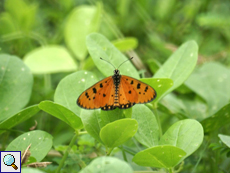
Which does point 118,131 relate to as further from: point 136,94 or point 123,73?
point 123,73

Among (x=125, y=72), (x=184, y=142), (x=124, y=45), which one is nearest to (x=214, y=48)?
(x=124, y=45)

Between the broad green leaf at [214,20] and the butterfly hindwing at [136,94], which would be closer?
the butterfly hindwing at [136,94]

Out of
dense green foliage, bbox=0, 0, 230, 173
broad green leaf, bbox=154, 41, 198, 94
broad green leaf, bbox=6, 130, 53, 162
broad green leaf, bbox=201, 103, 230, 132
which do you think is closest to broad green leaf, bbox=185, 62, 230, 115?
dense green foliage, bbox=0, 0, 230, 173

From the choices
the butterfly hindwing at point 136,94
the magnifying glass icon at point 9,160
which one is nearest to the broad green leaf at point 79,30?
the butterfly hindwing at point 136,94

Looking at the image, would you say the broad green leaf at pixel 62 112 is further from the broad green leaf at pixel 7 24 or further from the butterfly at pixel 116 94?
the broad green leaf at pixel 7 24

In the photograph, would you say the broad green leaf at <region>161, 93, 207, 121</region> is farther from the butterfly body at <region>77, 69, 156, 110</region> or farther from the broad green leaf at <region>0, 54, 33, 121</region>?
the broad green leaf at <region>0, 54, 33, 121</region>

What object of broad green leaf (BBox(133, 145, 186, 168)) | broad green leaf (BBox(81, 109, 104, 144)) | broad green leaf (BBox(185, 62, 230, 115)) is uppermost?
broad green leaf (BBox(81, 109, 104, 144))
